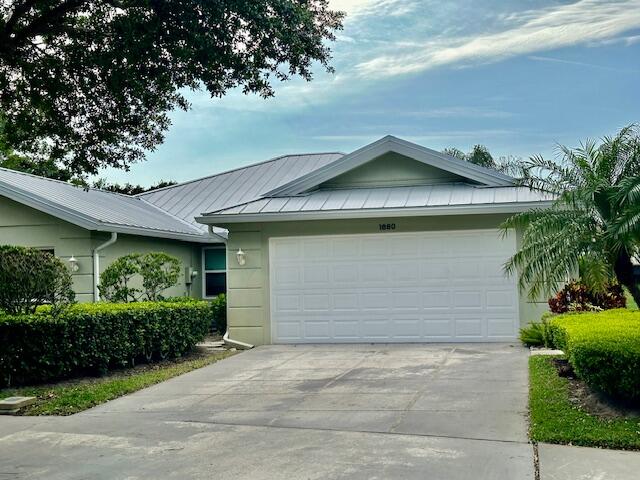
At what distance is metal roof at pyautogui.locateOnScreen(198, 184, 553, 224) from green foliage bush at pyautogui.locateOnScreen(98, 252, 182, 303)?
4.74 feet

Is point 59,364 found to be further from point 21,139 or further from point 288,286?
point 288,286

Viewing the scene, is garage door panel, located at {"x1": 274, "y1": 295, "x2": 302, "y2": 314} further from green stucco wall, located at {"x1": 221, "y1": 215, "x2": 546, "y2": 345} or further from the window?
the window

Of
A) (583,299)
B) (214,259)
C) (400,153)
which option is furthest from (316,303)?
(214,259)

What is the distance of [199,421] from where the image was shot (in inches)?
305

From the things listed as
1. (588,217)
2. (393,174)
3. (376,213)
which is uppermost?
(393,174)

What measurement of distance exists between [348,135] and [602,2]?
13.9m

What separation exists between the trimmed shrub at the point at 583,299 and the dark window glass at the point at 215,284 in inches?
379

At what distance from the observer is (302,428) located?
7184 millimetres

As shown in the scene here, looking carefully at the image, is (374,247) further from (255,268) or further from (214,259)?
(214,259)

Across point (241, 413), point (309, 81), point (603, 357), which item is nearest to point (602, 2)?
point (309, 81)

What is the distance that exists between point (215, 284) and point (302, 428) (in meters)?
12.3

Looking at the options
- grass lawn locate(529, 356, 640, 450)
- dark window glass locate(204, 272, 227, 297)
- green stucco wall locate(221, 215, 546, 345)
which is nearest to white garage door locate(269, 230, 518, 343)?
green stucco wall locate(221, 215, 546, 345)

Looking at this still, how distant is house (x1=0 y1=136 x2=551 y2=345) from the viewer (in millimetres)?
13625

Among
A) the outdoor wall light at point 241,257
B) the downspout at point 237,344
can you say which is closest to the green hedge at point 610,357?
the downspout at point 237,344
